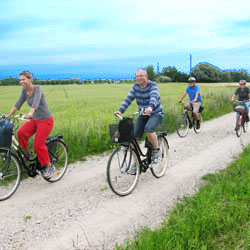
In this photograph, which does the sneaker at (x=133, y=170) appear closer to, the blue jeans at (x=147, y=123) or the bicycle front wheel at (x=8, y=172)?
the blue jeans at (x=147, y=123)

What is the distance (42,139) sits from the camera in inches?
202

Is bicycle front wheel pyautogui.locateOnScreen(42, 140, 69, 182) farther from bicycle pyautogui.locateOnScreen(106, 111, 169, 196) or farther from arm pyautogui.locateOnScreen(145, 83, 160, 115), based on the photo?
arm pyautogui.locateOnScreen(145, 83, 160, 115)

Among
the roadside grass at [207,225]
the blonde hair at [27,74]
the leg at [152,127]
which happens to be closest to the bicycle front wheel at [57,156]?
the blonde hair at [27,74]

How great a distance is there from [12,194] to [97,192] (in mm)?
1453

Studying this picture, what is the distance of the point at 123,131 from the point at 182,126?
19.5ft

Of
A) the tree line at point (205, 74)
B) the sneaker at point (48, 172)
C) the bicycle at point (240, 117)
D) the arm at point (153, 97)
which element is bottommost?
the sneaker at point (48, 172)

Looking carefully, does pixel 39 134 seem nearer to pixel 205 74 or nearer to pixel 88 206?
pixel 88 206

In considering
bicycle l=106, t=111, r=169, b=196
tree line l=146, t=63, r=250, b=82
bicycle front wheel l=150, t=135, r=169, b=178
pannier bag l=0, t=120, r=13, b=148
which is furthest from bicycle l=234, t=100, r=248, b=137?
tree line l=146, t=63, r=250, b=82

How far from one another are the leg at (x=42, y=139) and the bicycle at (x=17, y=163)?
20 cm

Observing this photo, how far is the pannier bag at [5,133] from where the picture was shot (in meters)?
4.62

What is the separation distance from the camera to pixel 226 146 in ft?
27.0

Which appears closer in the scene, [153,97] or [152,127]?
[153,97]

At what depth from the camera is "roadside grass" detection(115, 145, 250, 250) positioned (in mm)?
3078

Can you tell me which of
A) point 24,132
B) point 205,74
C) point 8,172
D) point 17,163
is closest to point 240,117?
point 24,132
